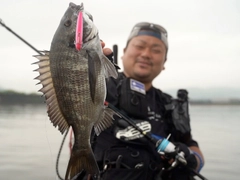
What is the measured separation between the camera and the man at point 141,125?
12.0ft

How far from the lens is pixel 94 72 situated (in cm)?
210

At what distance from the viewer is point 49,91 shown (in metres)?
2.09

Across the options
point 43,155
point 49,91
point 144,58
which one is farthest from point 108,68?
point 43,155

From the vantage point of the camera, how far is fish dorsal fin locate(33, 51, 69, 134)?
207 centimetres

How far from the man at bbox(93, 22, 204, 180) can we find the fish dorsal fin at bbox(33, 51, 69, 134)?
160 centimetres

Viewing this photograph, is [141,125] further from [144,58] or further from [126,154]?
[144,58]

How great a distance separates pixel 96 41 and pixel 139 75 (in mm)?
2338

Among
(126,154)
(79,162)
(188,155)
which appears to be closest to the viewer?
(79,162)

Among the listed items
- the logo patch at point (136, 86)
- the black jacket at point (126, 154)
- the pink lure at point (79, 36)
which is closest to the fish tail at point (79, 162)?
the pink lure at point (79, 36)

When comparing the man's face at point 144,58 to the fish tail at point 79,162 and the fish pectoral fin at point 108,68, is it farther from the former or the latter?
the fish tail at point 79,162

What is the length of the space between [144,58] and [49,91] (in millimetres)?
2450

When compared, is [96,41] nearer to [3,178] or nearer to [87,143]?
[87,143]

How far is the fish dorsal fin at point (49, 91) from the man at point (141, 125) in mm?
1603

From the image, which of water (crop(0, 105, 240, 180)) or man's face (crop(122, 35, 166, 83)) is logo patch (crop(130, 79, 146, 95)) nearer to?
man's face (crop(122, 35, 166, 83))
